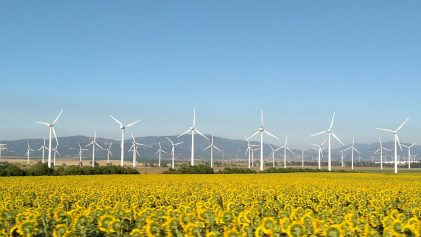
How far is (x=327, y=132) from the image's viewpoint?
421 ft

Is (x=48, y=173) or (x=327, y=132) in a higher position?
(x=327, y=132)

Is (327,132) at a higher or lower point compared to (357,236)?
higher

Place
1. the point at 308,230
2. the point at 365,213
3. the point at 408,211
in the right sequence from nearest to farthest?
the point at 308,230 → the point at 365,213 → the point at 408,211

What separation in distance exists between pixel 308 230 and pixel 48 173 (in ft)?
253

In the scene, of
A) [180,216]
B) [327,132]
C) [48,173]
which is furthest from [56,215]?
[327,132]

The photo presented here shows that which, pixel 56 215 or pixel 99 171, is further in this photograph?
pixel 99 171

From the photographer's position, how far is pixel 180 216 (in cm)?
1437

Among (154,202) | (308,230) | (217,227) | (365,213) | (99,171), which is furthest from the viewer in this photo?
(99,171)

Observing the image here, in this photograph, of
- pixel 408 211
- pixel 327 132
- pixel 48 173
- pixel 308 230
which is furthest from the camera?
pixel 327 132

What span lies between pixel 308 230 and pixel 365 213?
9.00 metres

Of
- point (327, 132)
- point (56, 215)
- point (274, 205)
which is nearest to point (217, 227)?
point (56, 215)

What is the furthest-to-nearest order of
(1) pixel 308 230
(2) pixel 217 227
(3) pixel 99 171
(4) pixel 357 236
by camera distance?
1. (3) pixel 99 171
2. (2) pixel 217 227
3. (4) pixel 357 236
4. (1) pixel 308 230

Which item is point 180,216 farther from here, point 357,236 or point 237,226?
point 357,236

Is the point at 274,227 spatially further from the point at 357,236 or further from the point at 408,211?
the point at 408,211
